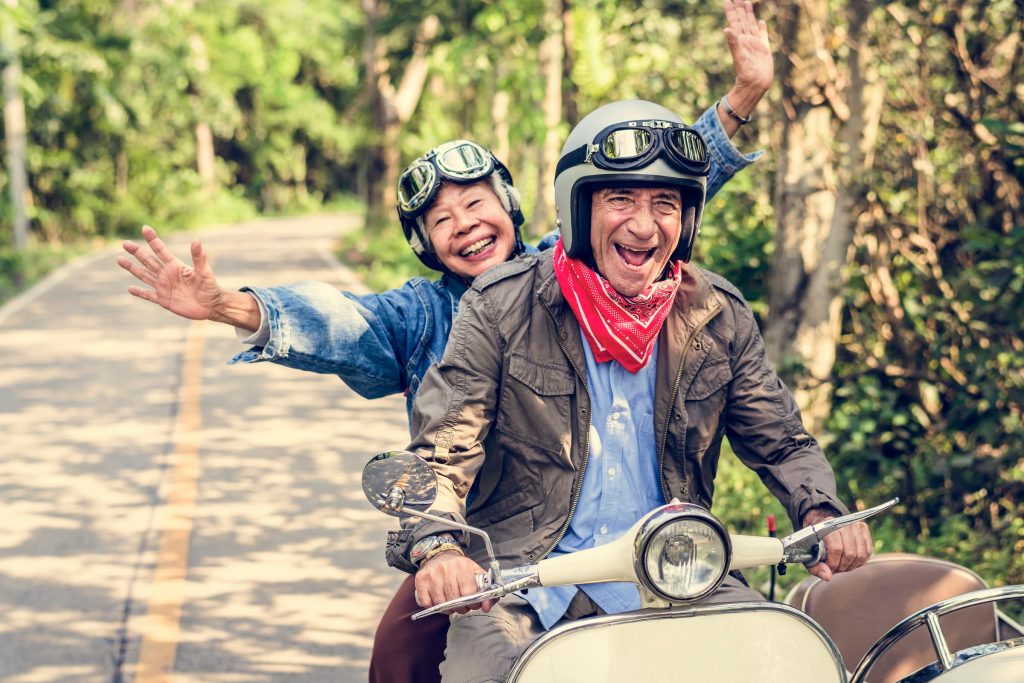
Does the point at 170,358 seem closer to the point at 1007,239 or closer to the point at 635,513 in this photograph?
the point at 1007,239

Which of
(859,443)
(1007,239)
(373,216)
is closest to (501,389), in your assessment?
(1007,239)

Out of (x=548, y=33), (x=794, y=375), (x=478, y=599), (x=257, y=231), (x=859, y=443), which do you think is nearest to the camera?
(x=478, y=599)

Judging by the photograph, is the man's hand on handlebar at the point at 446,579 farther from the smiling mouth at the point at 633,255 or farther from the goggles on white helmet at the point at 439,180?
the goggles on white helmet at the point at 439,180

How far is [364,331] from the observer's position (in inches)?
139

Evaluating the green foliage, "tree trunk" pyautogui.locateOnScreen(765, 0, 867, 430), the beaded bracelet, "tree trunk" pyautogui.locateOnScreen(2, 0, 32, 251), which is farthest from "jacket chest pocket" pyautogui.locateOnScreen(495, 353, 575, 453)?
"tree trunk" pyautogui.locateOnScreen(2, 0, 32, 251)

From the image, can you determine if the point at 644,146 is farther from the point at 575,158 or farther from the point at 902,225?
the point at 902,225

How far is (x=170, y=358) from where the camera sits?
42.6ft

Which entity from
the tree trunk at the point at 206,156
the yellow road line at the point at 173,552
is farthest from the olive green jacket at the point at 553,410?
the tree trunk at the point at 206,156

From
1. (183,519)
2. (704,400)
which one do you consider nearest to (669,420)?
(704,400)

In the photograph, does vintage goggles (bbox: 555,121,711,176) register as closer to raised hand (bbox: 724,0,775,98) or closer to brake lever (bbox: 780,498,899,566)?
brake lever (bbox: 780,498,899,566)

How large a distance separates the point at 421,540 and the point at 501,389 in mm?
476

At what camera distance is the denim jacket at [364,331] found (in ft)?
11.2

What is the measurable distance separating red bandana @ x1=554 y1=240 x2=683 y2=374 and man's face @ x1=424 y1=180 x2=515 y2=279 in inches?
25.5

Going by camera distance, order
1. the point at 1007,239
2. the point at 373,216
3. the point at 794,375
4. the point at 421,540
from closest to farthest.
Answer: the point at 421,540 < the point at 1007,239 < the point at 794,375 < the point at 373,216
